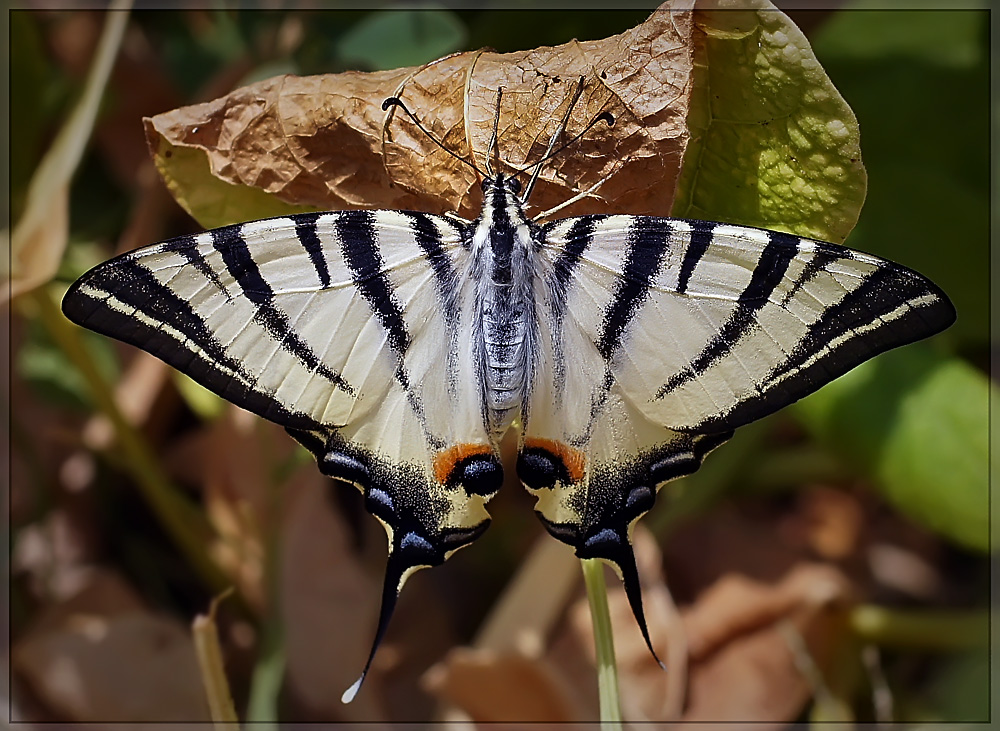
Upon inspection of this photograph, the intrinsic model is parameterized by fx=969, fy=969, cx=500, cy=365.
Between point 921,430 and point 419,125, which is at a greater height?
point 419,125

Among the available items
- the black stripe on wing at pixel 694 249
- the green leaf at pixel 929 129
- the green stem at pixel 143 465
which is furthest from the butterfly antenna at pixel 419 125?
the green leaf at pixel 929 129

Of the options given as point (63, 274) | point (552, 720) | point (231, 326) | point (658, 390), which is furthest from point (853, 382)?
point (63, 274)

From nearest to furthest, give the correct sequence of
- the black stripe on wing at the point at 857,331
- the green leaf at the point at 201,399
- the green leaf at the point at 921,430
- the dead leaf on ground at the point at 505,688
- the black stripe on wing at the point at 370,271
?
the black stripe on wing at the point at 857,331 < the black stripe on wing at the point at 370,271 < the green leaf at the point at 921,430 < the dead leaf on ground at the point at 505,688 < the green leaf at the point at 201,399

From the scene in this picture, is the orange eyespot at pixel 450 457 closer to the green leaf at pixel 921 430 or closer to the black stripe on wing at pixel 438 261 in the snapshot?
the black stripe on wing at pixel 438 261

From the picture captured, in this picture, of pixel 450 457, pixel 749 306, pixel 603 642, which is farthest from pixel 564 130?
pixel 603 642

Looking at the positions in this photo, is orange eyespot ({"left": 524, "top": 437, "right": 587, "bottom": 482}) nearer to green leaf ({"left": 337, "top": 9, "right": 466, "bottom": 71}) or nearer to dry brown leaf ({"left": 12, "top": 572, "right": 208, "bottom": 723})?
green leaf ({"left": 337, "top": 9, "right": 466, "bottom": 71})

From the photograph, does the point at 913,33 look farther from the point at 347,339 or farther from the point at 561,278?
the point at 347,339

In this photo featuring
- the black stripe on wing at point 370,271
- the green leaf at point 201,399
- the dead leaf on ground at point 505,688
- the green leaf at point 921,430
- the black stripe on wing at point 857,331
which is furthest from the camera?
the green leaf at point 201,399

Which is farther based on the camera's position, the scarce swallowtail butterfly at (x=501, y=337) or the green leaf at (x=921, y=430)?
the green leaf at (x=921, y=430)
